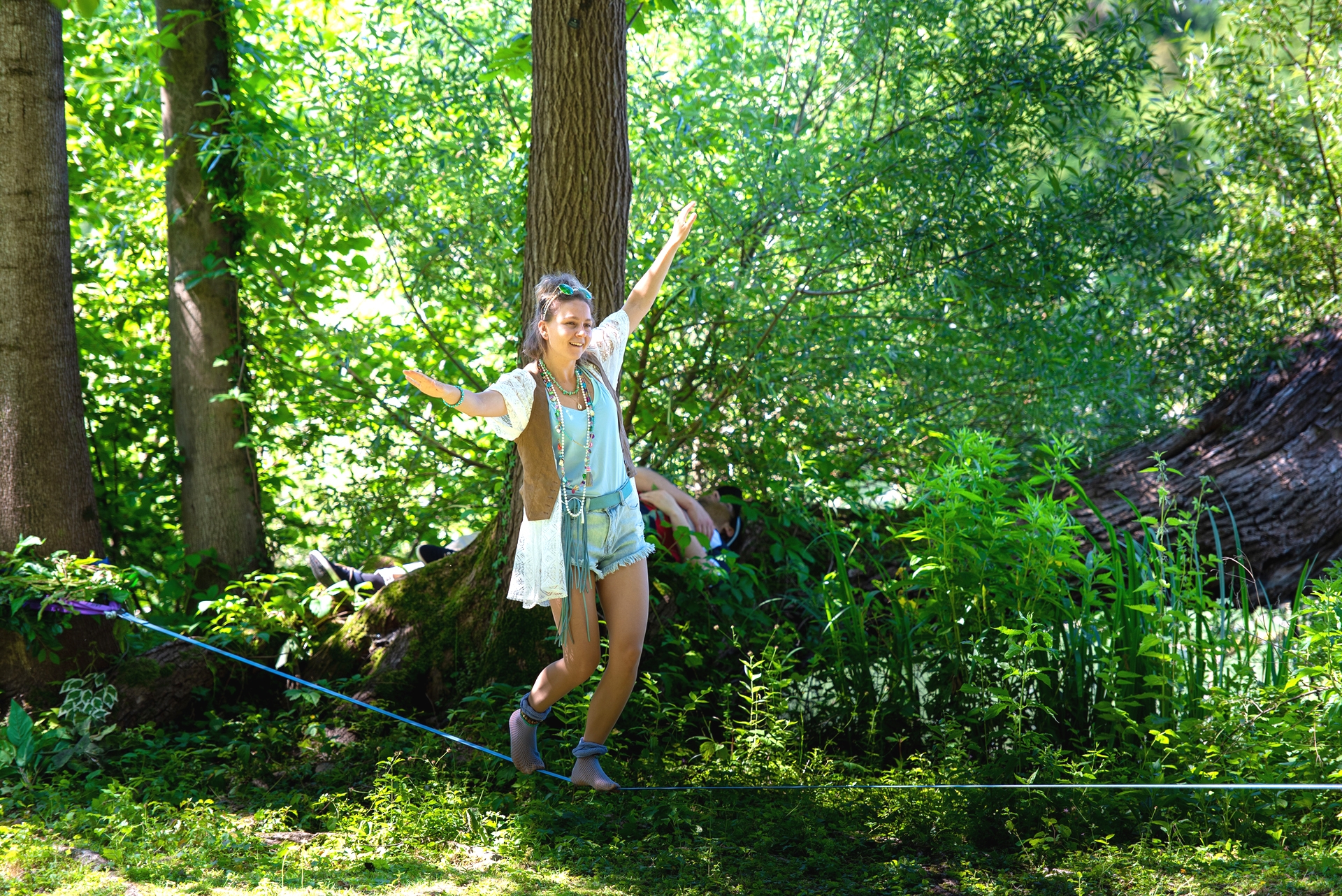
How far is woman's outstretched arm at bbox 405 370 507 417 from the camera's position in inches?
111

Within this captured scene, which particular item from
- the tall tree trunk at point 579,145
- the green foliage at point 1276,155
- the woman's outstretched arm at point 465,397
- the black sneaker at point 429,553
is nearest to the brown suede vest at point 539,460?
the woman's outstretched arm at point 465,397

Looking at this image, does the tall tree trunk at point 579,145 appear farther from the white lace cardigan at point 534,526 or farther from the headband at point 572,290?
the headband at point 572,290

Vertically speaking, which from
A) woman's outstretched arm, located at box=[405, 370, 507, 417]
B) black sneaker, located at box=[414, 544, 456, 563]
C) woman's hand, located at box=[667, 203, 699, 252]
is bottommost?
black sneaker, located at box=[414, 544, 456, 563]

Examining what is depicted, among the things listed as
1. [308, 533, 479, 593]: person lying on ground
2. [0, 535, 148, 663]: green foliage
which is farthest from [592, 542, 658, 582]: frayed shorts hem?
[0, 535, 148, 663]: green foliage

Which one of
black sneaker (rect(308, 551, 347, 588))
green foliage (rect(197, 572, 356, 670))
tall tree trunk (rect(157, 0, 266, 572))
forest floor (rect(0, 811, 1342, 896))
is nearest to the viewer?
forest floor (rect(0, 811, 1342, 896))

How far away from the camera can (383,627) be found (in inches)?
188

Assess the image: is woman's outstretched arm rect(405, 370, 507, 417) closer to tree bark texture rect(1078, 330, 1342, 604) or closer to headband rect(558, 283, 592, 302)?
headband rect(558, 283, 592, 302)

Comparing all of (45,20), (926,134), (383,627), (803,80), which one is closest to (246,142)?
(45,20)

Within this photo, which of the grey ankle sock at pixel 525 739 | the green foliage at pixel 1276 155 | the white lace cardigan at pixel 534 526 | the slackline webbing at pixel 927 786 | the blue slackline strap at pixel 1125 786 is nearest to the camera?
the blue slackline strap at pixel 1125 786

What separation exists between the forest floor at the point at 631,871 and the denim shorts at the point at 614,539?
93cm

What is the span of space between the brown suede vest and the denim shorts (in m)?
0.09

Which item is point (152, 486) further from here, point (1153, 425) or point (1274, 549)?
point (1274, 549)

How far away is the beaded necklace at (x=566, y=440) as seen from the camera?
10.9 feet

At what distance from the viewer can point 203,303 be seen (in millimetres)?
5777
